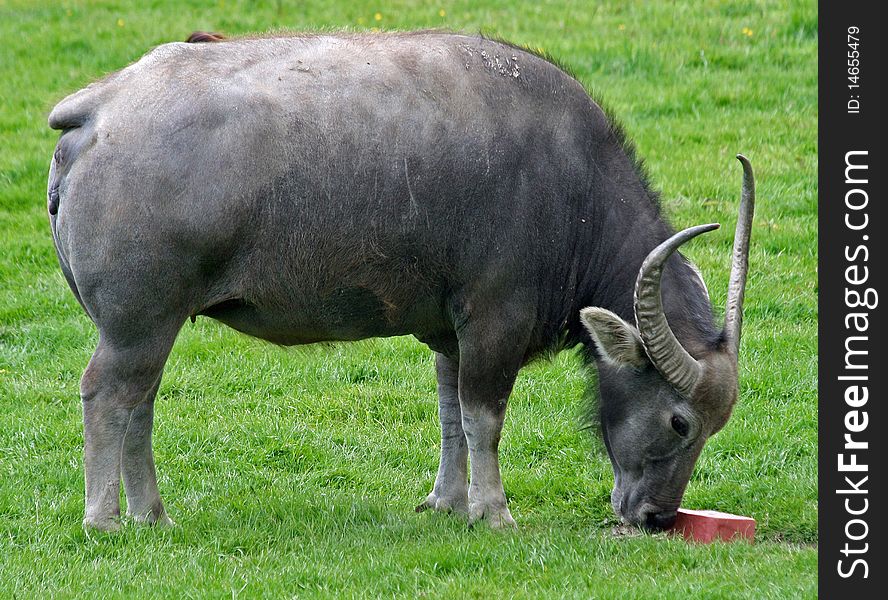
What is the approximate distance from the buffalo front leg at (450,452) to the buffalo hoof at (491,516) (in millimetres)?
357

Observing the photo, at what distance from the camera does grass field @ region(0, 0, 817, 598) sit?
6.57m

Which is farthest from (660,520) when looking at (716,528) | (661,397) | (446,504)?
Answer: (446,504)

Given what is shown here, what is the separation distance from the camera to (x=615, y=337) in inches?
284

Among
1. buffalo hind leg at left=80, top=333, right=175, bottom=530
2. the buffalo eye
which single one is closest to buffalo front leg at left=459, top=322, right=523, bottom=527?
the buffalo eye

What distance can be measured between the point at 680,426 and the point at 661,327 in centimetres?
65

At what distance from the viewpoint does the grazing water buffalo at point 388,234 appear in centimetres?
675

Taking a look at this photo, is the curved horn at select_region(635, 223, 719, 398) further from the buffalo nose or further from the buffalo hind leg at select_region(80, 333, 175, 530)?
the buffalo hind leg at select_region(80, 333, 175, 530)

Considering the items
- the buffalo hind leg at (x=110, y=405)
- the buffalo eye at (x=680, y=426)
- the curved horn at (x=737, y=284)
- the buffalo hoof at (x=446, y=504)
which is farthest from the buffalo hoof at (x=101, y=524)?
the curved horn at (x=737, y=284)

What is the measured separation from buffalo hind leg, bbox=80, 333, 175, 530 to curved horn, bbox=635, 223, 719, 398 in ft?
8.44

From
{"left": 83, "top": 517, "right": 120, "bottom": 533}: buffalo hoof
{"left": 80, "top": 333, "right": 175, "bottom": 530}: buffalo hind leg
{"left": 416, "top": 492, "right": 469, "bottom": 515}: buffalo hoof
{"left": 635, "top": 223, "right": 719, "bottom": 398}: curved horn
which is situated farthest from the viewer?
{"left": 416, "top": 492, "right": 469, "bottom": 515}: buffalo hoof

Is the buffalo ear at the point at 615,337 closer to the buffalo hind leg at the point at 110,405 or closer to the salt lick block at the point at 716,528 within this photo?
the salt lick block at the point at 716,528

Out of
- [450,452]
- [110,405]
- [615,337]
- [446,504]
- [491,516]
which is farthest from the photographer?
[450,452]

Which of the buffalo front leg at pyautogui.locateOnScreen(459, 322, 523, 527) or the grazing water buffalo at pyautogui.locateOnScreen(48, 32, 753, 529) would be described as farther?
the buffalo front leg at pyautogui.locateOnScreen(459, 322, 523, 527)

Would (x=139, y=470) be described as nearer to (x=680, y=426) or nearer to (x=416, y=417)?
(x=416, y=417)
